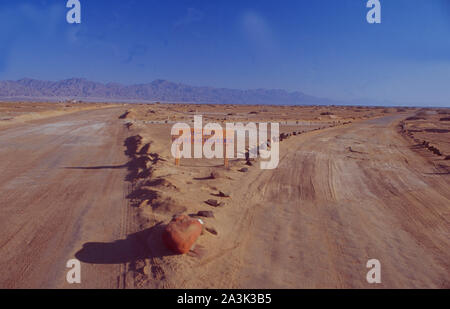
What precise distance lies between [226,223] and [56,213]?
408cm

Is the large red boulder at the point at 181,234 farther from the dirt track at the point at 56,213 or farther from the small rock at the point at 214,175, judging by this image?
the small rock at the point at 214,175

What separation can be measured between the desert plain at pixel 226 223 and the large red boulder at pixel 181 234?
173 mm

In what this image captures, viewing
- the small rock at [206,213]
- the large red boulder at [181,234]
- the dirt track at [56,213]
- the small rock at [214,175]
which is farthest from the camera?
the small rock at [214,175]

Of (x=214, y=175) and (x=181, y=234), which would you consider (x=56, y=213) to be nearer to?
(x=181, y=234)

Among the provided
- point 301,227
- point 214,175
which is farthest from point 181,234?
point 214,175

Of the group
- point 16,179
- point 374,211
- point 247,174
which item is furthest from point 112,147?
point 374,211

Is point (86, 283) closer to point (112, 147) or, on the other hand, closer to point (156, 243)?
point (156, 243)

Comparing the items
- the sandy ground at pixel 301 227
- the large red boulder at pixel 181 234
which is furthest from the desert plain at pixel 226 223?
the large red boulder at pixel 181 234

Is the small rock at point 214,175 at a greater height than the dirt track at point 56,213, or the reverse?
the small rock at point 214,175

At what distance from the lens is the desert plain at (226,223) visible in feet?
15.4

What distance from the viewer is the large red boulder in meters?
5.00

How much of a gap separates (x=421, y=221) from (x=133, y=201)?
23.6 feet

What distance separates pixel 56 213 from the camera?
22.9 ft

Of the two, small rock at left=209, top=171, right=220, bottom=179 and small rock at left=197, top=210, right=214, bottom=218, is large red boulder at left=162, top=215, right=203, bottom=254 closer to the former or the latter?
small rock at left=197, top=210, right=214, bottom=218
